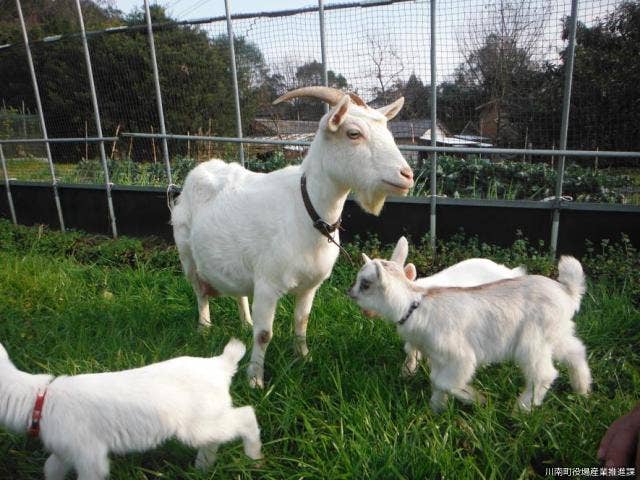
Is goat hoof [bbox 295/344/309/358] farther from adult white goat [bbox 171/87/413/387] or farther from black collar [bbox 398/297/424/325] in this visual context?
black collar [bbox 398/297/424/325]

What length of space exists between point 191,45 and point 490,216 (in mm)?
4695

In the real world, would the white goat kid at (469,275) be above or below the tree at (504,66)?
below

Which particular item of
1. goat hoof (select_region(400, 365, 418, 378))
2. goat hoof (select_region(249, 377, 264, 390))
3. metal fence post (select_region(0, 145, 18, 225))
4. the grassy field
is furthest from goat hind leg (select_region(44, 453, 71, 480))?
metal fence post (select_region(0, 145, 18, 225))

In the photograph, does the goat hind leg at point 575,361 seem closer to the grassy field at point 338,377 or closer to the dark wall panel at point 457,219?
the grassy field at point 338,377

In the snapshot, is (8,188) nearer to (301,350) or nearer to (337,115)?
(301,350)

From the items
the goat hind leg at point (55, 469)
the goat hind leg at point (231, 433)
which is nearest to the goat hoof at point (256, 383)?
the goat hind leg at point (231, 433)

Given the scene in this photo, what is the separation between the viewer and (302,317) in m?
3.18

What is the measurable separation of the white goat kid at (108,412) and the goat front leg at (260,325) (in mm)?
733

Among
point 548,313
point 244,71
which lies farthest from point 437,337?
point 244,71

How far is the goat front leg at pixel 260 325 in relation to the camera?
9.48 feet

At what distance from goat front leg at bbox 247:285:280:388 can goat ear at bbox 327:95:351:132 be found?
39.5 inches

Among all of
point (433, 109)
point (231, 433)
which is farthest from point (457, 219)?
point (231, 433)

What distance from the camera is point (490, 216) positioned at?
5.23 m

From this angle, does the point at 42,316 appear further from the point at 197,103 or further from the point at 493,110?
the point at 493,110
